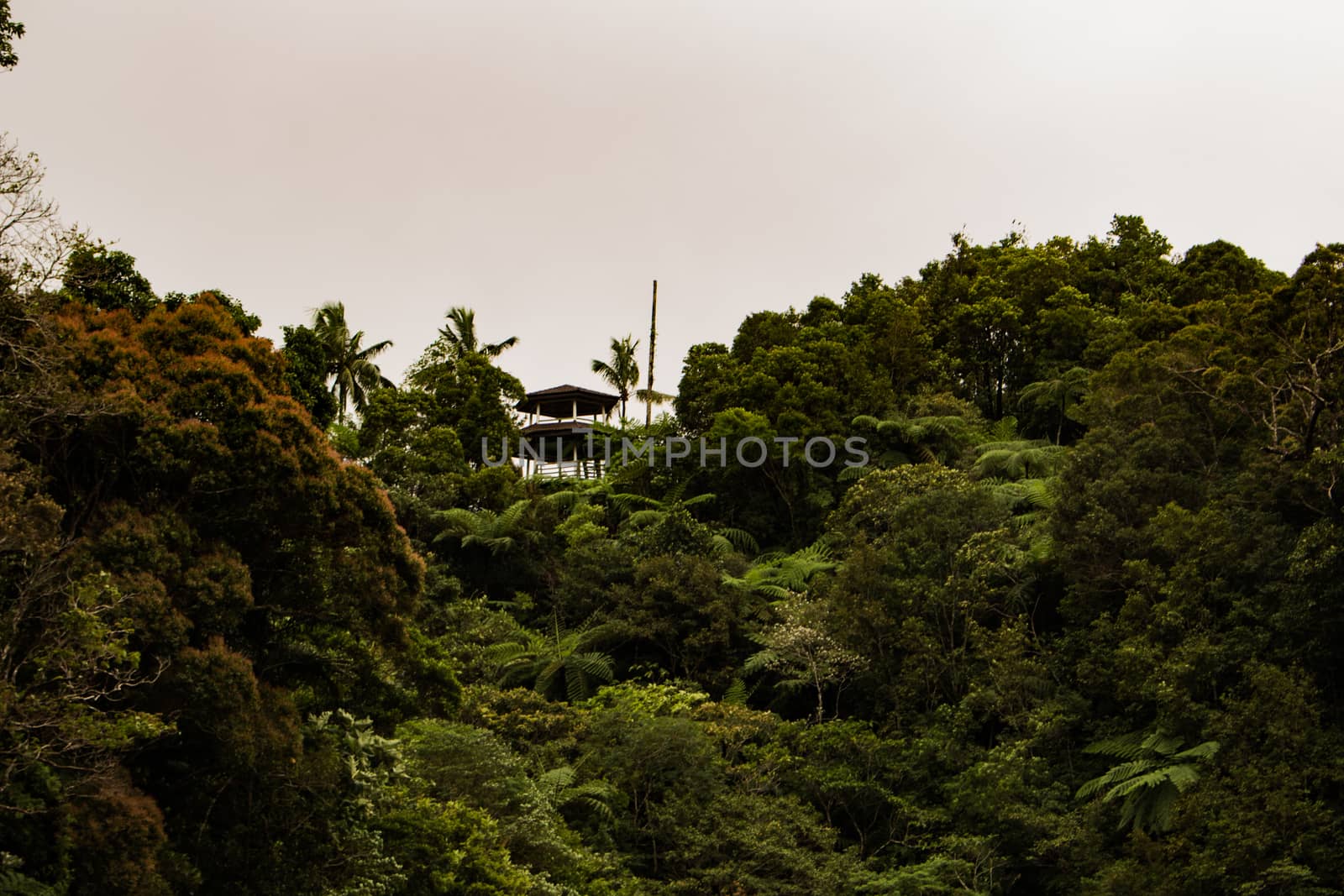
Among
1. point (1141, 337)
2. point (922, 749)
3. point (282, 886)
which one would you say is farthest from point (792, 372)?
point (282, 886)

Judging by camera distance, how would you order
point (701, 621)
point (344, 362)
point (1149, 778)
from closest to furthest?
point (1149, 778)
point (701, 621)
point (344, 362)

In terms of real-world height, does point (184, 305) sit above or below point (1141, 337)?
below

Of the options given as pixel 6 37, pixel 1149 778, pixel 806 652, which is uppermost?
pixel 6 37

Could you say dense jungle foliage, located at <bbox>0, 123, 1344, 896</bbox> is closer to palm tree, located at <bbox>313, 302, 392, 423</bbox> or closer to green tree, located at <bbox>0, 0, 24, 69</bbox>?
green tree, located at <bbox>0, 0, 24, 69</bbox>

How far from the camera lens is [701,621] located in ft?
79.7

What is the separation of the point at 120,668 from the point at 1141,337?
72.9 ft

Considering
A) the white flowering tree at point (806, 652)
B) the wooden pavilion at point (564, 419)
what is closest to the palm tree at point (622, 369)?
the wooden pavilion at point (564, 419)

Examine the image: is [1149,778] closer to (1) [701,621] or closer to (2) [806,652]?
(2) [806,652]

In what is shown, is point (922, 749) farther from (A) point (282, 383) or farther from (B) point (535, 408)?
(B) point (535, 408)

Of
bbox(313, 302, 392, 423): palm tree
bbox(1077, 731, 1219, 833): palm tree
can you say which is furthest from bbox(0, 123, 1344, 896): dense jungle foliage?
bbox(313, 302, 392, 423): palm tree

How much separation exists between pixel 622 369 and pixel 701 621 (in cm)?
2445

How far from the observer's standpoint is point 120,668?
9.84 m

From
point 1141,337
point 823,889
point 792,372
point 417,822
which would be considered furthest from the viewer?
point 792,372

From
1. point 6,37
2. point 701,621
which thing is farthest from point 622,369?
point 6,37
